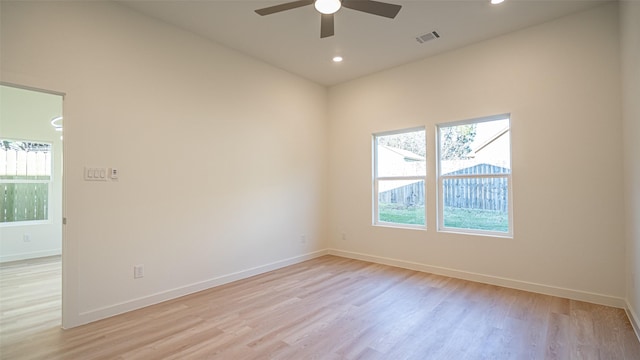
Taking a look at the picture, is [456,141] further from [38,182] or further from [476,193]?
[38,182]

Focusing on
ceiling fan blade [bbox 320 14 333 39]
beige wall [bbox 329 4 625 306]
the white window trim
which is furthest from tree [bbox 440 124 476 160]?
the white window trim

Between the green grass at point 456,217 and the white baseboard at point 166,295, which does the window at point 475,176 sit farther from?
the white baseboard at point 166,295

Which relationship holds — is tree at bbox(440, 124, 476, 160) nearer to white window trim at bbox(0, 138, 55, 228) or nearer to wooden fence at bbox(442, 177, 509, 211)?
wooden fence at bbox(442, 177, 509, 211)

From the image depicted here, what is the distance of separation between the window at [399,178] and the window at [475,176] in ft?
1.04

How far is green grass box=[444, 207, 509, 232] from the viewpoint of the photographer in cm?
375

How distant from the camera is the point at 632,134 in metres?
2.63

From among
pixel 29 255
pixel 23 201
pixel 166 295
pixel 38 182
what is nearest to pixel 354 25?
pixel 166 295

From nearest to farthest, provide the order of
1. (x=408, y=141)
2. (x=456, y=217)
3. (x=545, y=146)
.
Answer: (x=545, y=146) < (x=456, y=217) < (x=408, y=141)

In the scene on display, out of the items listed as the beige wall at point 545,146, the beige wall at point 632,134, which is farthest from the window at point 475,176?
the beige wall at point 632,134

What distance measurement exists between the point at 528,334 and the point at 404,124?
9.96ft

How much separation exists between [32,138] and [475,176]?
7.40 m

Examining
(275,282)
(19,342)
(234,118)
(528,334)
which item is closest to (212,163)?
(234,118)

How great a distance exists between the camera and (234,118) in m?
4.04

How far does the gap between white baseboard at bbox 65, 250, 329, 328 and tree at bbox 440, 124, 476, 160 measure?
2.89 m
